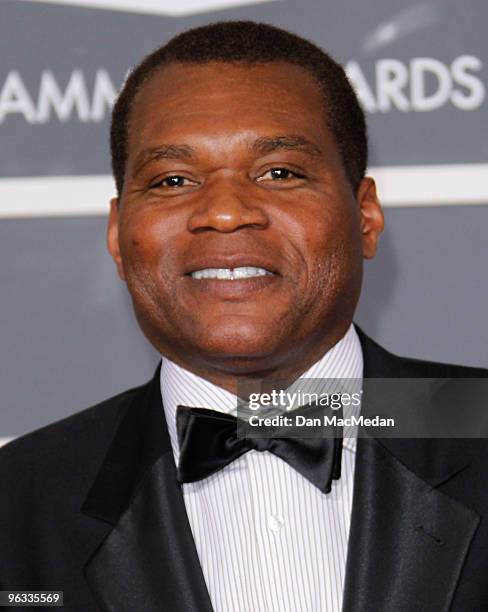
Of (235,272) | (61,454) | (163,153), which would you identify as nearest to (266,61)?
(163,153)

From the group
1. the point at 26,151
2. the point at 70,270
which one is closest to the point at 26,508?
the point at 70,270

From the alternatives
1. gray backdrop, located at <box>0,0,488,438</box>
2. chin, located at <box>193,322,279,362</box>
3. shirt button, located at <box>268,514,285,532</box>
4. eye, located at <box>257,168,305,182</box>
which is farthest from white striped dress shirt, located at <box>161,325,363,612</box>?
gray backdrop, located at <box>0,0,488,438</box>

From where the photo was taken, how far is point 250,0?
2422 millimetres

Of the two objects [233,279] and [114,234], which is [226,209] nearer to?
[233,279]

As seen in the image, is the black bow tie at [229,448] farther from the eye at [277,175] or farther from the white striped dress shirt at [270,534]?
the eye at [277,175]

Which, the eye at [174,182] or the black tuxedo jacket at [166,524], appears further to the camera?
the eye at [174,182]

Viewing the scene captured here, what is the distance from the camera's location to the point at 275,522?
6.10 ft

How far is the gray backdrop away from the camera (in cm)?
241

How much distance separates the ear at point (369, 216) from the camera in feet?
6.85

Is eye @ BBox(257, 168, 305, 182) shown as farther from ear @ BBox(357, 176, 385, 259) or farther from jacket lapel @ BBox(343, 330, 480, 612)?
jacket lapel @ BBox(343, 330, 480, 612)

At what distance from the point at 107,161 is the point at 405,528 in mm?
985

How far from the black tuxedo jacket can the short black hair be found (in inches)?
14.1

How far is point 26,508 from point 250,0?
107cm

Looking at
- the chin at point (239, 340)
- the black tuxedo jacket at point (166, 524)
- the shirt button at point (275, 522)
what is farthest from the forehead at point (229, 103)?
the shirt button at point (275, 522)
